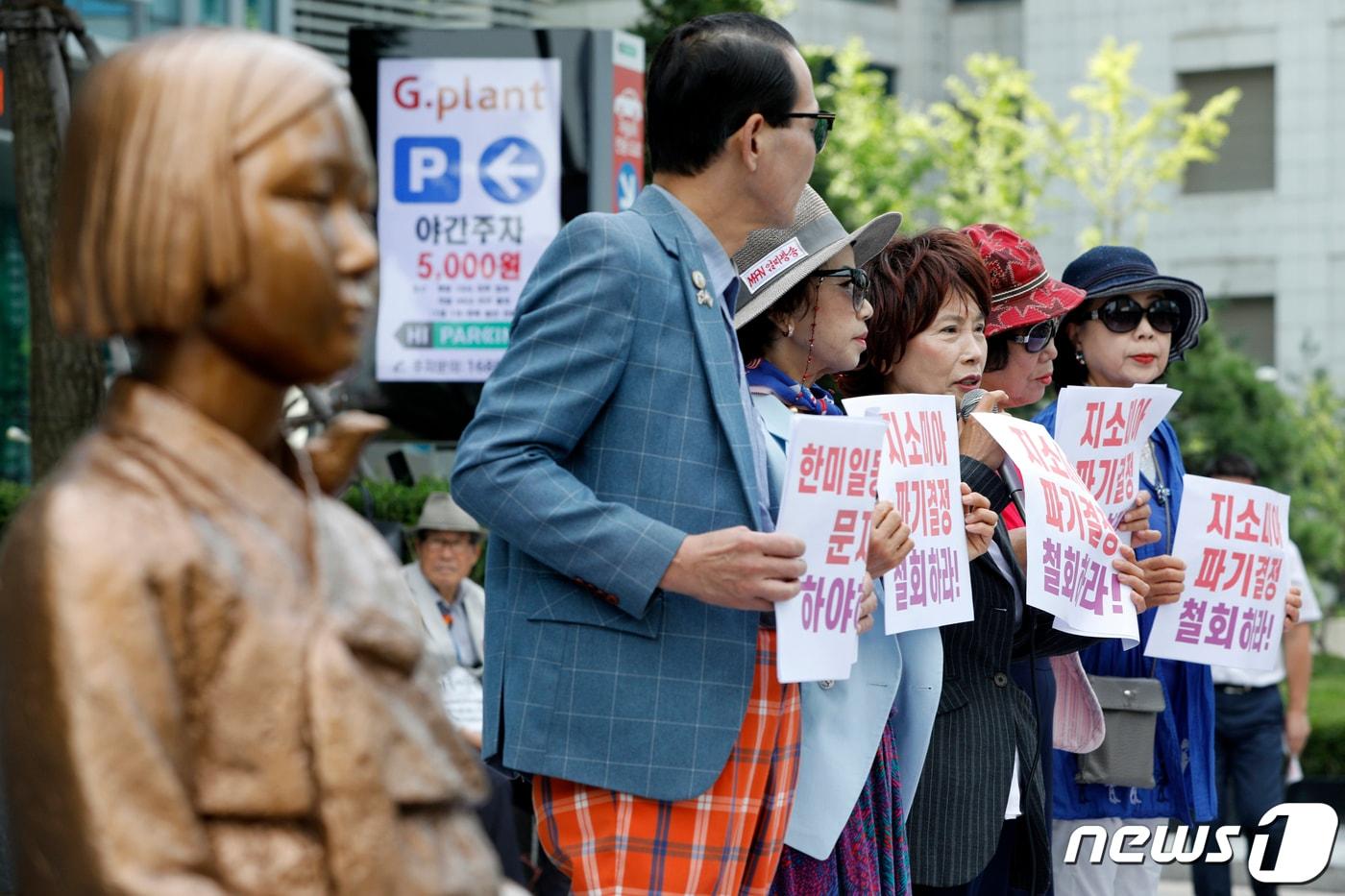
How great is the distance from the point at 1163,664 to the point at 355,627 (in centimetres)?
386

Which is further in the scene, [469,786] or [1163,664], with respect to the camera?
[1163,664]

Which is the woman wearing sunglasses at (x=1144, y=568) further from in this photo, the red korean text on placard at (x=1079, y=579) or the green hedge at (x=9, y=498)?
the green hedge at (x=9, y=498)

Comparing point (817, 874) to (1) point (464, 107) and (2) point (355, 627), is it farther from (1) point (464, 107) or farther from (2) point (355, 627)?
(1) point (464, 107)

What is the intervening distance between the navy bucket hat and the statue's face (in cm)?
380

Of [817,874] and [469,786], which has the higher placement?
[469,786]

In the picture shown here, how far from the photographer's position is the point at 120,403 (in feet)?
5.94

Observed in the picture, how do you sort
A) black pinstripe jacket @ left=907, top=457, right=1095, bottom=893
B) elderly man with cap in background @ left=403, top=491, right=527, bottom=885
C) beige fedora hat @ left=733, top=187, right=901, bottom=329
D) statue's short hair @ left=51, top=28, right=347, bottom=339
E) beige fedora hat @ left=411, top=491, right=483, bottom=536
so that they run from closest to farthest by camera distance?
statue's short hair @ left=51, top=28, right=347, bottom=339 → beige fedora hat @ left=733, top=187, right=901, bottom=329 → black pinstripe jacket @ left=907, top=457, right=1095, bottom=893 → elderly man with cap in background @ left=403, top=491, right=527, bottom=885 → beige fedora hat @ left=411, top=491, right=483, bottom=536

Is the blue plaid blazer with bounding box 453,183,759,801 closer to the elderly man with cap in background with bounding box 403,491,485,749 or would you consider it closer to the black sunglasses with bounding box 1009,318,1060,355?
the black sunglasses with bounding box 1009,318,1060,355

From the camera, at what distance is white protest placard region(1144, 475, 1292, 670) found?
4.95m

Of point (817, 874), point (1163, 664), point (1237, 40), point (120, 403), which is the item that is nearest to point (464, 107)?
point (1163, 664)

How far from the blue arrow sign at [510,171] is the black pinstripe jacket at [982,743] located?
9419mm

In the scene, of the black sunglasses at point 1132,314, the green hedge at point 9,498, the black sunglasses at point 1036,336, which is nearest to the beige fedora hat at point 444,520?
the green hedge at point 9,498

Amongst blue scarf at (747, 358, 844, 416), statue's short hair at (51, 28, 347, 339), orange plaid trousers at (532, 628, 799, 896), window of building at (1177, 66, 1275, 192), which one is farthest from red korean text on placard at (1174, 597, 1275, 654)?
window of building at (1177, 66, 1275, 192)

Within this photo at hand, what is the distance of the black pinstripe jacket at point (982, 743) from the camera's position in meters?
4.30
